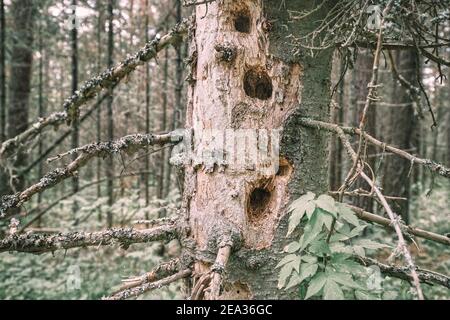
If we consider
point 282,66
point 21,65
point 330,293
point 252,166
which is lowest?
point 330,293

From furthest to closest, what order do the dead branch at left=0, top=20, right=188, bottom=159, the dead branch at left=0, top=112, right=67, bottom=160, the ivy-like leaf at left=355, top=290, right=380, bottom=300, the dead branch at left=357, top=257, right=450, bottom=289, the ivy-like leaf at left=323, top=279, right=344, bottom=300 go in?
the dead branch at left=0, top=112, right=67, bottom=160, the dead branch at left=0, top=20, right=188, bottom=159, the dead branch at left=357, top=257, right=450, bottom=289, the ivy-like leaf at left=355, top=290, right=380, bottom=300, the ivy-like leaf at left=323, top=279, right=344, bottom=300

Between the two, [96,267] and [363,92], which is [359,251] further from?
[96,267]

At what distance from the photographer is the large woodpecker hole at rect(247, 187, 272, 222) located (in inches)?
91.4

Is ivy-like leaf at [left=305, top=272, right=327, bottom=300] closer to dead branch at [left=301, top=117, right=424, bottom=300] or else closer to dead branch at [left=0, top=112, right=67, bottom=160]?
dead branch at [left=301, top=117, right=424, bottom=300]

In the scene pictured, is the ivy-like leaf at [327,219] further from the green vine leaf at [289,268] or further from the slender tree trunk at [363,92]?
the slender tree trunk at [363,92]

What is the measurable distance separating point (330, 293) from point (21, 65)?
1032 cm

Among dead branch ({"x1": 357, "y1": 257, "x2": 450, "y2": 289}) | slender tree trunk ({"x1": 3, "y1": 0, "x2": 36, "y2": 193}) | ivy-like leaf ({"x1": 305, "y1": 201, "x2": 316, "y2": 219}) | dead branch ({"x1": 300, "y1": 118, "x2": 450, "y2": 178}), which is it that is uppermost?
slender tree trunk ({"x1": 3, "y1": 0, "x2": 36, "y2": 193})

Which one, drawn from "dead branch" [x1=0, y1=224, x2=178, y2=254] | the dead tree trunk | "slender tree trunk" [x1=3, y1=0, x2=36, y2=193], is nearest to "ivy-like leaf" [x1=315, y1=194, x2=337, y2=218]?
the dead tree trunk

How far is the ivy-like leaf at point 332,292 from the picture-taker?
1544 mm

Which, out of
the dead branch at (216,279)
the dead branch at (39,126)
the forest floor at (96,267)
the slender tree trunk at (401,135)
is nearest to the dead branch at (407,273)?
the dead branch at (216,279)

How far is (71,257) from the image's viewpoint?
912cm

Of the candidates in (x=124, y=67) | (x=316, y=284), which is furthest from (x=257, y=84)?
(x=316, y=284)

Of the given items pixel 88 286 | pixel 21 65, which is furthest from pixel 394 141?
pixel 21 65
